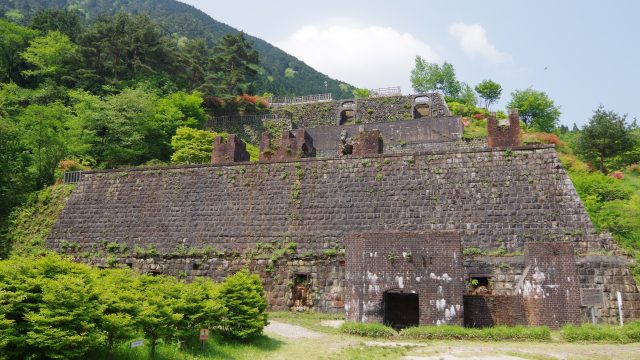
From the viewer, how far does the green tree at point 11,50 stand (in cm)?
4544

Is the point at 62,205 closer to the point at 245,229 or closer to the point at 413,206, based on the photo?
the point at 245,229

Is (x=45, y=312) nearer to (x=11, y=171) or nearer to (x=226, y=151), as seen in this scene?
(x=226, y=151)

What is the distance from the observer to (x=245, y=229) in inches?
762

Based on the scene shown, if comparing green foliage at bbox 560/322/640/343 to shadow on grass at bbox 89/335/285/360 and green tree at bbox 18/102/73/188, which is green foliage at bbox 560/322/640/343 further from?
green tree at bbox 18/102/73/188

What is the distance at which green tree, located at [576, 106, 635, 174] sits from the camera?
40.2 metres

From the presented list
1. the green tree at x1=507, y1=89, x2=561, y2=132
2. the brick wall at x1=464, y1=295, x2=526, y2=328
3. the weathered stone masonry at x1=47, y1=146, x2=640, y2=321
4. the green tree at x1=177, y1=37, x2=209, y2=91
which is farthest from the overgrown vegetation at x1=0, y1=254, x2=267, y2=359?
the green tree at x1=507, y1=89, x2=561, y2=132

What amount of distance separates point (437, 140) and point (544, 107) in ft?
107

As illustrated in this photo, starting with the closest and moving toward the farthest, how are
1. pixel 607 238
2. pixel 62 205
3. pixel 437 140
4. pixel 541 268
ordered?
pixel 541 268, pixel 607 238, pixel 62 205, pixel 437 140

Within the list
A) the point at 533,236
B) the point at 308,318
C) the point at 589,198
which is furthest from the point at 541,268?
the point at 589,198

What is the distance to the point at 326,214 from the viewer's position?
742 inches

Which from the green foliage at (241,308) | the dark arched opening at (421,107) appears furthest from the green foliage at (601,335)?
the dark arched opening at (421,107)

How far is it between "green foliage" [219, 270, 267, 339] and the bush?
267cm

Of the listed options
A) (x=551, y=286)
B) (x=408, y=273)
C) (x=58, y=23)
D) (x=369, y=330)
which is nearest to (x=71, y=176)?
(x=369, y=330)

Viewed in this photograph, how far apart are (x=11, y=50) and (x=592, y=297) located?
51619mm
